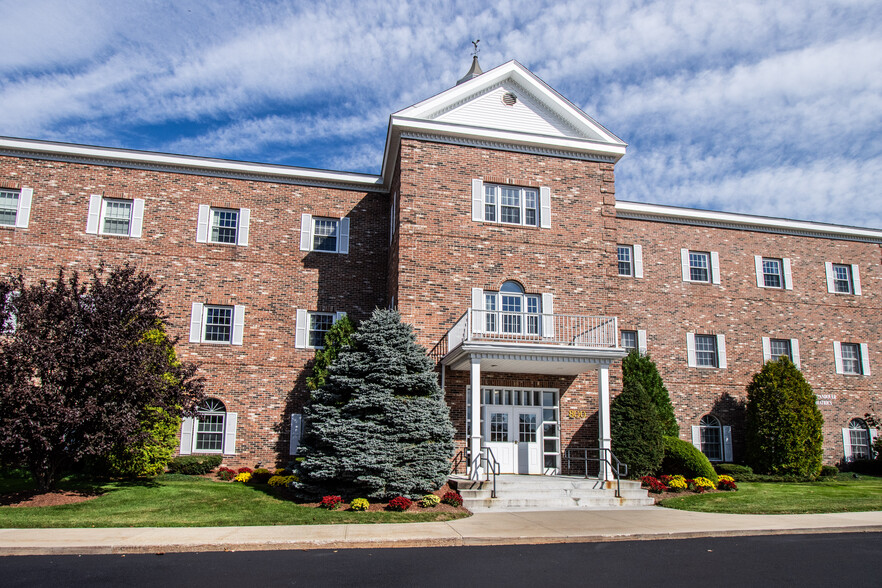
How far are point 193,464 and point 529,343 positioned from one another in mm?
10270

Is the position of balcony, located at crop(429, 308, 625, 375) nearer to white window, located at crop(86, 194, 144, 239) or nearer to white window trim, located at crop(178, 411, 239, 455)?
white window trim, located at crop(178, 411, 239, 455)

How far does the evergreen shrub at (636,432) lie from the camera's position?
57.0ft

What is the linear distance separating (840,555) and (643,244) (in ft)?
53.7

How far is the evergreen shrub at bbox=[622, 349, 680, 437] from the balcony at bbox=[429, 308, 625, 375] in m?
3.93

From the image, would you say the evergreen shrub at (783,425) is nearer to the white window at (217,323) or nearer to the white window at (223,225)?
the white window at (217,323)

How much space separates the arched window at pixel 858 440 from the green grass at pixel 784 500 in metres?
6.24

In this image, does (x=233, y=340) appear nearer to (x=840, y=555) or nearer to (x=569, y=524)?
(x=569, y=524)

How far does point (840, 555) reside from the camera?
32.1ft

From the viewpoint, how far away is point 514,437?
18.0 meters

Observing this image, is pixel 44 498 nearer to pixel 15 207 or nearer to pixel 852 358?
pixel 15 207

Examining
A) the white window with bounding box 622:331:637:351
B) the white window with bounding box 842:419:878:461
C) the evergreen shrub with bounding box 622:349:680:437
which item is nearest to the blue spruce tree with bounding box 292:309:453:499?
the evergreen shrub with bounding box 622:349:680:437

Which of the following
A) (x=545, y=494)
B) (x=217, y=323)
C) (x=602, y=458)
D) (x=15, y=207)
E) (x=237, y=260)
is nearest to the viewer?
(x=545, y=494)

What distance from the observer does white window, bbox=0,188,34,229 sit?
20.2 meters

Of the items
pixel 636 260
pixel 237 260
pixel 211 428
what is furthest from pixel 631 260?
pixel 211 428
